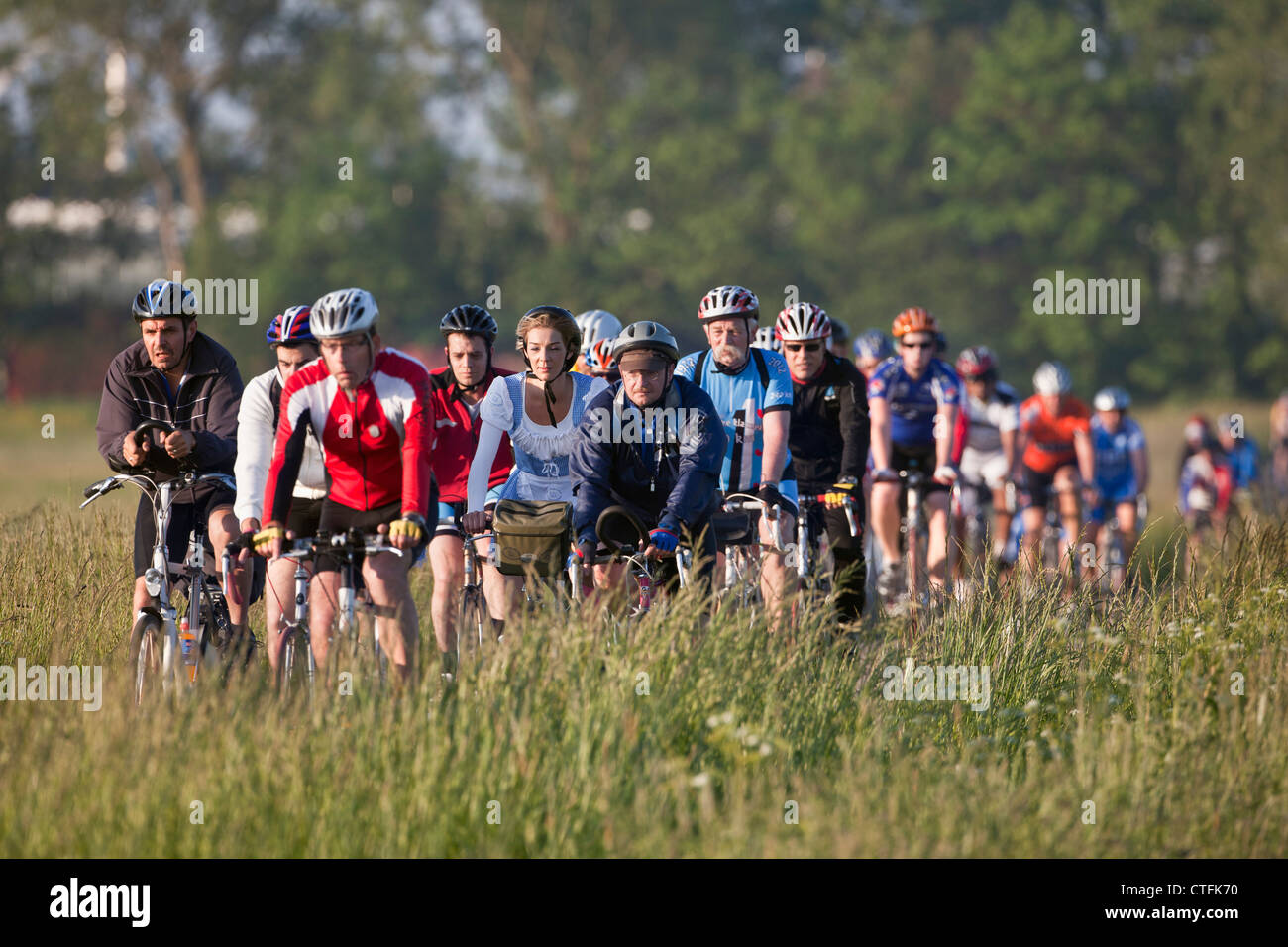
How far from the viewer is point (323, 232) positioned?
49312 millimetres

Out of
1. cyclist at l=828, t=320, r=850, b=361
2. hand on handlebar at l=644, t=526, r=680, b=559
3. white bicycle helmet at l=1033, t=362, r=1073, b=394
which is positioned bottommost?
hand on handlebar at l=644, t=526, r=680, b=559

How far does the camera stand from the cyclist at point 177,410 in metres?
8.38

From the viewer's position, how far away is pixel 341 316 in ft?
24.5

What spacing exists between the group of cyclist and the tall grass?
687 millimetres

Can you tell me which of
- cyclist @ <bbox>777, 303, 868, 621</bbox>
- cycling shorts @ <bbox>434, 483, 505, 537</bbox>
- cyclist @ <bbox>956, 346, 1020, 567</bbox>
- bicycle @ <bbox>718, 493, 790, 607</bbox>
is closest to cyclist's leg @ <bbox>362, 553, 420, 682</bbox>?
bicycle @ <bbox>718, 493, 790, 607</bbox>

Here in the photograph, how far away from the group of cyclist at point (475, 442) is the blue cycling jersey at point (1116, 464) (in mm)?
5929

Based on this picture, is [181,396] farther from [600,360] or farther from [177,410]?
[600,360]

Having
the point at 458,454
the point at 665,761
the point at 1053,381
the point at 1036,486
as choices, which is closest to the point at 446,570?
the point at 458,454

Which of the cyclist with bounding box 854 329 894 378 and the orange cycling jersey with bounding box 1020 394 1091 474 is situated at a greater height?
the cyclist with bounding box 854 329 894 378

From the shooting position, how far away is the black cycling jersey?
36.7 feet

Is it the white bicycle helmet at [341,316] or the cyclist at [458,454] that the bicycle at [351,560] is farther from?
the cyclist at [458,454]

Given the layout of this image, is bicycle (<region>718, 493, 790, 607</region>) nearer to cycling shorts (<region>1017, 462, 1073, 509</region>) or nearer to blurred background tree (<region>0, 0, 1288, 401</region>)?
cycling shorts (<region>1017, 462, 1073, 509</region>)

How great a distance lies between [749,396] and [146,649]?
12.8 feet

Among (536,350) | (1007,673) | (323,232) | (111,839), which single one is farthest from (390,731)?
(323,232)
